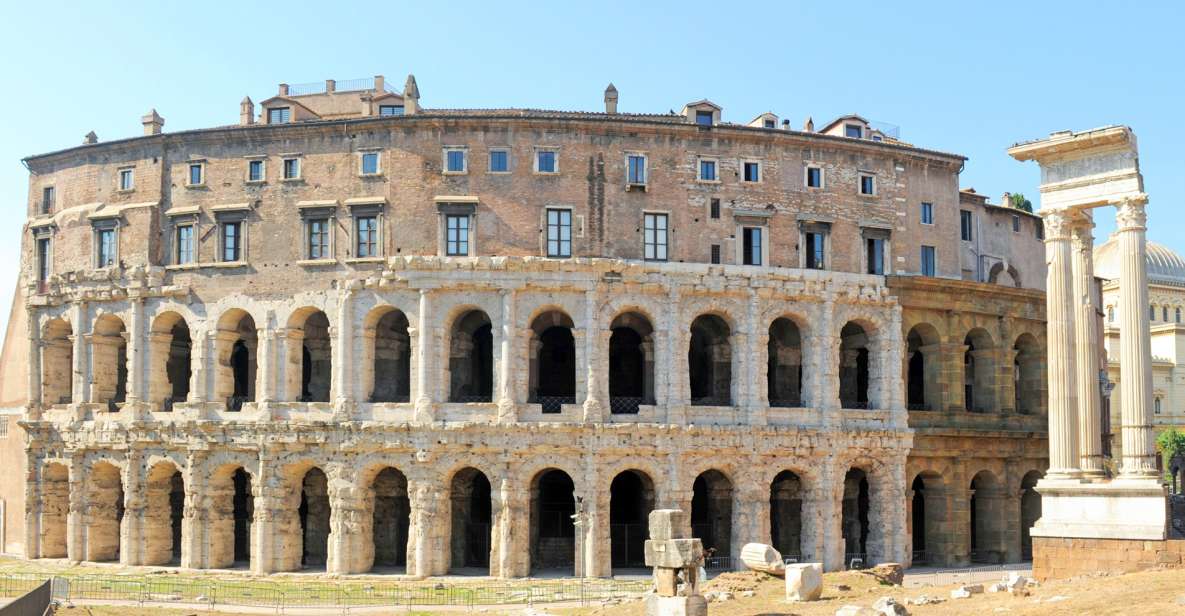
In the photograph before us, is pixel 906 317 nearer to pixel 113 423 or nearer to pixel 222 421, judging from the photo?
pixel 222 421

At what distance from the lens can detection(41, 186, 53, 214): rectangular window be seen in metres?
49.4

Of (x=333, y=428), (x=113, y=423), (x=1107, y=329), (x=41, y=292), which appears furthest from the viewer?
(x=1107, y=329)

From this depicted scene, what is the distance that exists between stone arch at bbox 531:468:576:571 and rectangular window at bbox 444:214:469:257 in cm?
809

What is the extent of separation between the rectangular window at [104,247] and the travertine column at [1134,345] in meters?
34.6

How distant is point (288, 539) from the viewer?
4306 cm

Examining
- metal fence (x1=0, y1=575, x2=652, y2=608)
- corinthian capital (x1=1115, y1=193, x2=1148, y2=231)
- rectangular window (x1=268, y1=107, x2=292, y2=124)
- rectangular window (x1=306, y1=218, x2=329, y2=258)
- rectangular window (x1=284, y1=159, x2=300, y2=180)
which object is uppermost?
rectangular window (x1=268, y1=107, x2=292, y2=124)

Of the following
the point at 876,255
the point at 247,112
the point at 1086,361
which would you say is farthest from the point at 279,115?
the point at 1086,361

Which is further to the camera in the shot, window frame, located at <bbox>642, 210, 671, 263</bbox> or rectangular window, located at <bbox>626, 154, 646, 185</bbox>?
rectangular window, located at <bbox>626, 154, 646, 185</bbox>

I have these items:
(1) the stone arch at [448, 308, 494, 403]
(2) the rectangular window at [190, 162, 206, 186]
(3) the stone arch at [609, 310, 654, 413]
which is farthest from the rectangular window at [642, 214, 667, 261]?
(2) the rectangular window at [190, 162, 206, 186]

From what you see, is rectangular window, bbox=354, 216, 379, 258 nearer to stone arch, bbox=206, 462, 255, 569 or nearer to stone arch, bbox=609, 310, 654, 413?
stone arch, bbox=206, 462, 255, 569

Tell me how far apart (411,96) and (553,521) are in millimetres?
16164

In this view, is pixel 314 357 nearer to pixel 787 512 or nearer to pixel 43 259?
pixel 43 259

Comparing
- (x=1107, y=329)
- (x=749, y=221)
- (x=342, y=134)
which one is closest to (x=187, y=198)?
(x=342, y=134)

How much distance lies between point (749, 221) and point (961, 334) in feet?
31.8
